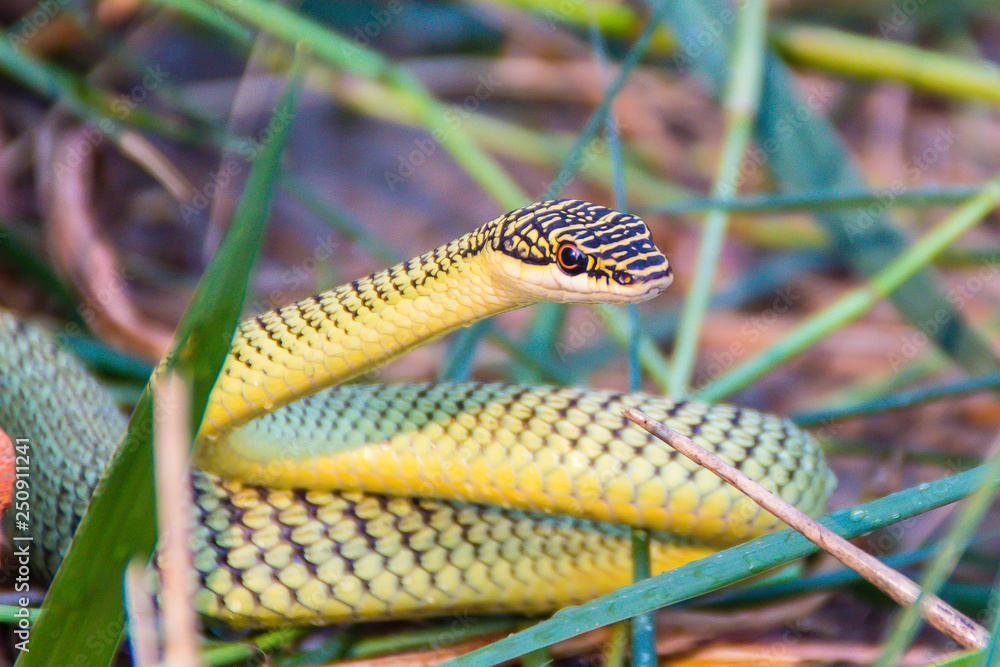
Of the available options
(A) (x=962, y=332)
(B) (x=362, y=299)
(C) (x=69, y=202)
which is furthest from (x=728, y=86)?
(C) (x=69, y=202)

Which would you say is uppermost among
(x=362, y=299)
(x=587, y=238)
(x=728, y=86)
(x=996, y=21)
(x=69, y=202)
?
(x=996, y=21)

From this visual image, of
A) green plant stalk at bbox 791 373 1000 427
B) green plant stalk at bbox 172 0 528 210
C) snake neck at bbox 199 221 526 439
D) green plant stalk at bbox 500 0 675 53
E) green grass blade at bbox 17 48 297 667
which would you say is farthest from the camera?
green plant stalk at bbox 500 0 675 53

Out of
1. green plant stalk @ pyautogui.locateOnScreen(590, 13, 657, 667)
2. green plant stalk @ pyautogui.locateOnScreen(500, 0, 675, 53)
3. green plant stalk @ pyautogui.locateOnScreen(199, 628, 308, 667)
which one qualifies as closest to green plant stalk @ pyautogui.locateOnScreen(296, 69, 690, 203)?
green plant stalk @ pyautogui.locateOnScreen(500, 0, 675, 53)

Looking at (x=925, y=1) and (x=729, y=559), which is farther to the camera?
(x=925, y=1)

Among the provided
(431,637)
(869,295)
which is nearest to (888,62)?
(869,295)

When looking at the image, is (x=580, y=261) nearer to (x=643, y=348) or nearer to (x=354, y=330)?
(x=354, y=330)

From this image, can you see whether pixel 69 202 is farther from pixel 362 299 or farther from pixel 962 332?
pixel 962 332

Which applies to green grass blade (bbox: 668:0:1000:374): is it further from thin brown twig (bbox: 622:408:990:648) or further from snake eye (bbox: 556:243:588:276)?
thin brown twig (bbox: 622:408:990:648)
